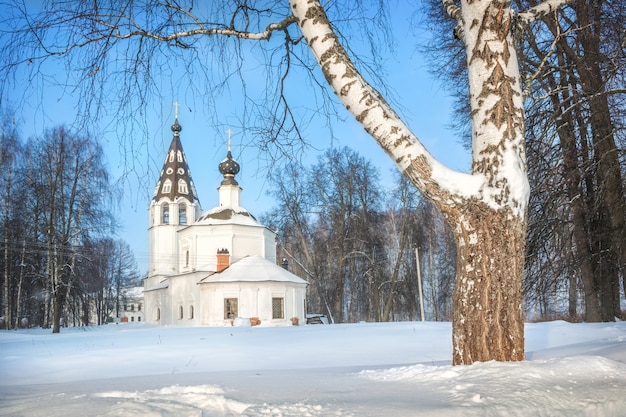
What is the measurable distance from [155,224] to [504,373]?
39640 mm

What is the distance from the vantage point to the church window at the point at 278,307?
3185cm

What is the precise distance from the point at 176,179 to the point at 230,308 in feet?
44.7

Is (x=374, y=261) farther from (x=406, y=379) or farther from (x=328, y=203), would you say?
(x=406, y=379)

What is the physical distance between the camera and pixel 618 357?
16.1ft

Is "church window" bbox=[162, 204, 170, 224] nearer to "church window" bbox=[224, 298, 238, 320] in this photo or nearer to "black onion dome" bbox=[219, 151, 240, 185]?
"black onion dome" bbox=[219, 151, 240, 185]

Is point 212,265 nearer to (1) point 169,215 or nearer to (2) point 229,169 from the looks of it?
(2) point 229,169

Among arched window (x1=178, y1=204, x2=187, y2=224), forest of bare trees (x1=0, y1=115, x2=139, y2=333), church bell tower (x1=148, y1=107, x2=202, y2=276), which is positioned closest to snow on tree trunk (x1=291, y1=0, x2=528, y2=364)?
forest of bare trees (x1=0, y1=115, x2=139, y2=333)

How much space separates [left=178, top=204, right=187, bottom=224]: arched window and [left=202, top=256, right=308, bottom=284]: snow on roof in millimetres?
9328

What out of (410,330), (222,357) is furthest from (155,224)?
(222,357)

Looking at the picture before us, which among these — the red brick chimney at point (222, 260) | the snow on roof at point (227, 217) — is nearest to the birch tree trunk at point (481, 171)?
the red brick chimney at point (222, 260)

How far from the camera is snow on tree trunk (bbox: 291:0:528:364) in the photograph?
167 inches

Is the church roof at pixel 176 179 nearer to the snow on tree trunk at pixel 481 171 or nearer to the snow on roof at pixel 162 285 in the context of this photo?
the snow on roof at pixel 162 285

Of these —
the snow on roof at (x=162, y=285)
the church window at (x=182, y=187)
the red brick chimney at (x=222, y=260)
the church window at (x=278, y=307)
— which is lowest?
the church window at (x=278, y=307)

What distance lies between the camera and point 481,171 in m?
4.44
